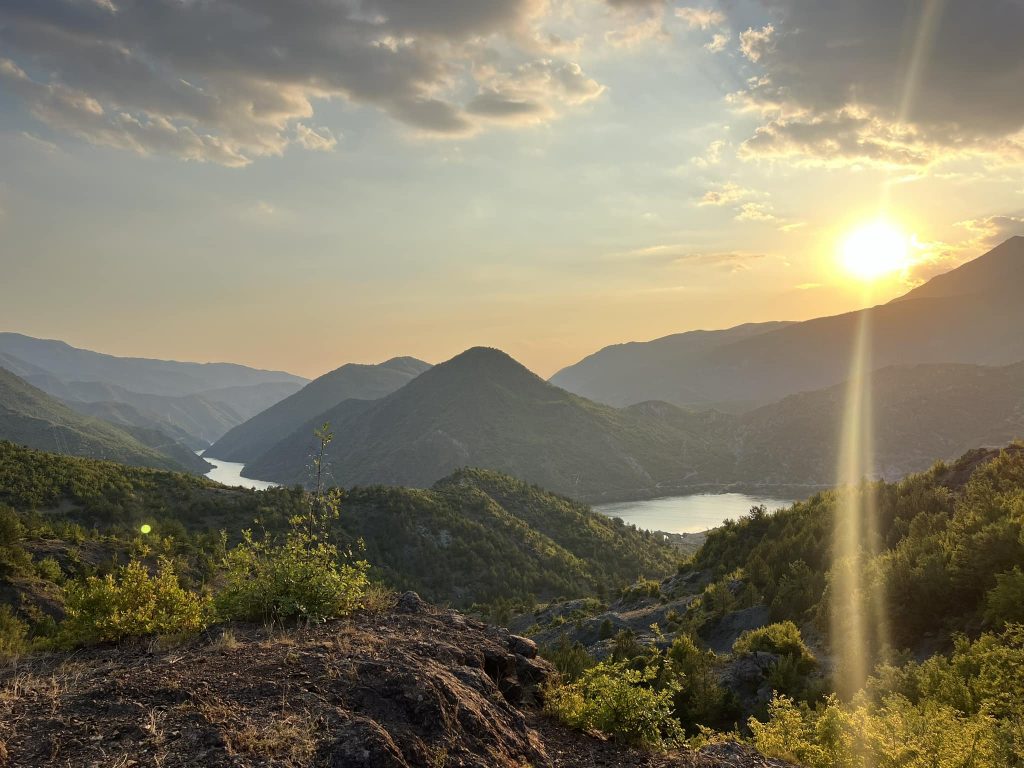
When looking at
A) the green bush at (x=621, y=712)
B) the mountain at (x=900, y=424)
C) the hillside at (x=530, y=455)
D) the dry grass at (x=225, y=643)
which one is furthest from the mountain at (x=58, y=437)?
the mountain at (x=900, y=424)

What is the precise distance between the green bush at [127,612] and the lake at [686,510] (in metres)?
117

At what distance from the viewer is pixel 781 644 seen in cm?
1340

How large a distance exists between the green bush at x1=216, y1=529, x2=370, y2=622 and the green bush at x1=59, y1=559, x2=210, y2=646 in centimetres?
63

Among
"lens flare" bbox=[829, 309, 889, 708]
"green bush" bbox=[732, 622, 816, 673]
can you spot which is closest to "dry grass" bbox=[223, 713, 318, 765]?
"lens flare" bbox=[829, 309, 889, 708]

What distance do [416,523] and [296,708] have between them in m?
59.4

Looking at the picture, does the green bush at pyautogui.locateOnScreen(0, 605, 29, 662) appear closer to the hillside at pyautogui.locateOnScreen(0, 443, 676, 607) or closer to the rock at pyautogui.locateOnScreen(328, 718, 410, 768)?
the rock at pyautogui.locateOnScreen(328, 718, 410, 768)

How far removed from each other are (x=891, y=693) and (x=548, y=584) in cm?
5183

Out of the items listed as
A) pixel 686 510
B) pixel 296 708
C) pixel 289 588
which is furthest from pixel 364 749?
pixel 686 510

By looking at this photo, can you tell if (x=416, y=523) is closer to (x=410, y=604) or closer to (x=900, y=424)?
(x=410, y=604)

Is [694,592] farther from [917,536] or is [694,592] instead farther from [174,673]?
[174,673]

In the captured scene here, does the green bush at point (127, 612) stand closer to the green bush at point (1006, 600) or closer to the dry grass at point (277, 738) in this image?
the dry grass at point (277, 738)

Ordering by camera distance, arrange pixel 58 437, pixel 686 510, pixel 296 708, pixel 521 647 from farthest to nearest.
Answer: pixel 686 510 < pixel 58 437 < pixel 521 647 < pixel 296 708

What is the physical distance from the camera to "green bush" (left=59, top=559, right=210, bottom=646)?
8.70 meters

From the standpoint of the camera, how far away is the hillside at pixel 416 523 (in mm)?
41906
